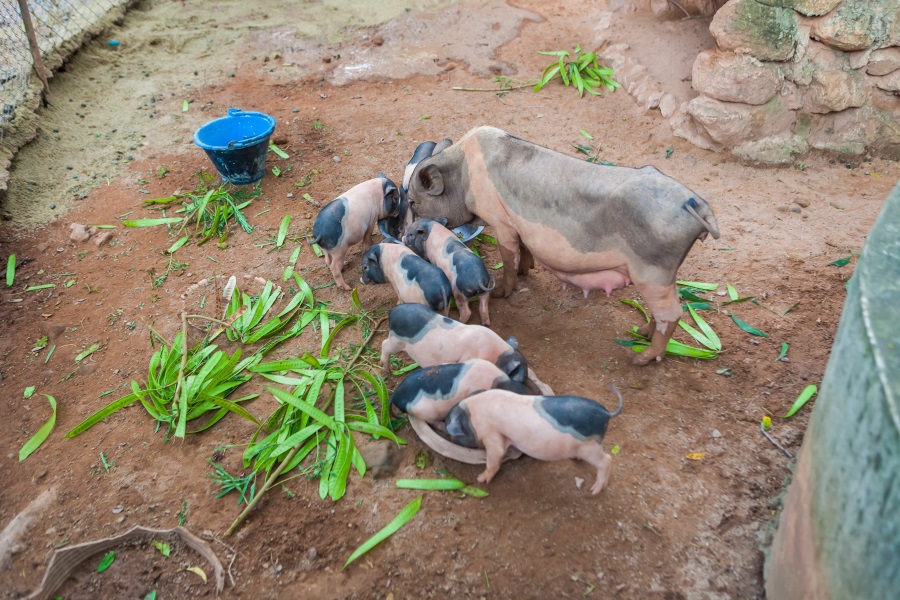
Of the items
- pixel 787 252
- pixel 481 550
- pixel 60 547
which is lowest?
pixel 60 547

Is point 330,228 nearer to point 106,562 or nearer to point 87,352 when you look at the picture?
point 87,352

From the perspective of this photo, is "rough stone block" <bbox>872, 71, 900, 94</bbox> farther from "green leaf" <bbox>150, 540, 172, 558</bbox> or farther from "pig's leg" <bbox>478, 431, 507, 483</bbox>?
"green leaf" <bbox>150, 540, 172, 558</bbox>

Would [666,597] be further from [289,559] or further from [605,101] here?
[605,101]

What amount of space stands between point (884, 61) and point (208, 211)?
6186 mm

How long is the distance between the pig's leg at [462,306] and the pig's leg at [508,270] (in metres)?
0.37

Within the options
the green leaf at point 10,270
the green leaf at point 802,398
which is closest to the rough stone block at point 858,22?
the green leaf at point 802,398

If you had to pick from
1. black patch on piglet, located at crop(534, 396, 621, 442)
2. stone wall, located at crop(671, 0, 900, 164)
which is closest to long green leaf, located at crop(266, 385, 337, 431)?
black patch on piglet, located at crop(534, 396, 621, 442)

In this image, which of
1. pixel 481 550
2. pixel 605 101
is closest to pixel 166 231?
pixel 481 550

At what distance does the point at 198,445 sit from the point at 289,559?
1004 millimetres

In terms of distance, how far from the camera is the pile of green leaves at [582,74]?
7.09 meters

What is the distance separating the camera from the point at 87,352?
430 cm

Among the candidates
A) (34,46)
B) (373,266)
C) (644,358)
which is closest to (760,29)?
(644,358)

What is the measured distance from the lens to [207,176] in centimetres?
607

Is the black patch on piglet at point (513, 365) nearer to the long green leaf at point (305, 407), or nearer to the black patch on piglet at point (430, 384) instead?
the black patch on piglet at point (430, 384)
